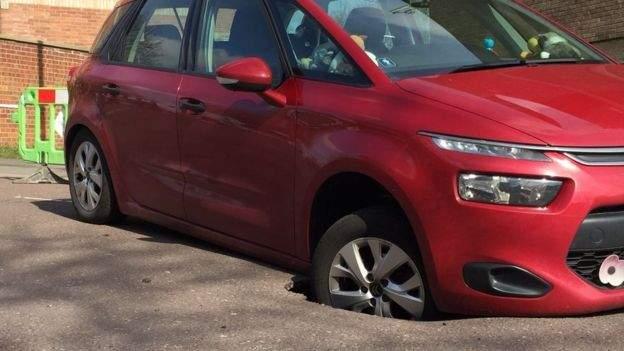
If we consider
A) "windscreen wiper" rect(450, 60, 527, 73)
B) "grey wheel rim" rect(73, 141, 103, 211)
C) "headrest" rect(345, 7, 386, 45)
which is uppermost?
"headrest" rect(345, 7, 386, 45)

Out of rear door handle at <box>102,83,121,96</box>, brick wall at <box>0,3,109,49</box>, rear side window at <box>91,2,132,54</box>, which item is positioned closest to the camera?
rear door handle at <box>102,83,121,96</box>

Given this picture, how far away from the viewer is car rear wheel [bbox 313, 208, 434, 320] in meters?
3.66

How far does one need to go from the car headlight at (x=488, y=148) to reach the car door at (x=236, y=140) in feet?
3.25

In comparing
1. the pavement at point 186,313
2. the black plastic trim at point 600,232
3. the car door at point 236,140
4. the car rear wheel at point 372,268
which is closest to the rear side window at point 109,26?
the car door at point 236,140

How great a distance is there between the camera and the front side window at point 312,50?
4031 millimetres

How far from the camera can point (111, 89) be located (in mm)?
5668

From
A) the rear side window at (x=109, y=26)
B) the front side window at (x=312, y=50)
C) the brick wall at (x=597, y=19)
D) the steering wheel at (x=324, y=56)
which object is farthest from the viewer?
the brick wall at (x=597, y=19)

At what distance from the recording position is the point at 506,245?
3.29 metres

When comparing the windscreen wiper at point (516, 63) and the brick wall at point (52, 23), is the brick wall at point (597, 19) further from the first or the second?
the brick wall at point (52, 23)

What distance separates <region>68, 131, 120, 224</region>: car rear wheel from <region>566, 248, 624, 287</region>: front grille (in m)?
3.73

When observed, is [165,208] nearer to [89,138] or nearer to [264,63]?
[89,138]

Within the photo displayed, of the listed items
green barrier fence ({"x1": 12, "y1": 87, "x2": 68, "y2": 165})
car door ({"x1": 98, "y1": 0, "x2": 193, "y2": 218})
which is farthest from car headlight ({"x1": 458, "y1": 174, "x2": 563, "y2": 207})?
green barrier fence ({"x1": 12, "y1": 87, "x2": 68, "y2": 165})

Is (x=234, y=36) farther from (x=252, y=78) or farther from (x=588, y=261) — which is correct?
(x=588, y=261)

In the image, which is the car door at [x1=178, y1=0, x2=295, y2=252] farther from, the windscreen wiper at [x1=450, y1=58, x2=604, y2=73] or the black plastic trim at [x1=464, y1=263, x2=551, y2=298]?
the black plastic trim at [x1=464, y1=263, x2=551, y2=298]
